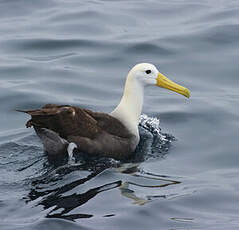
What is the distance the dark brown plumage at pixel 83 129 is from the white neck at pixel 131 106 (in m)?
0.19

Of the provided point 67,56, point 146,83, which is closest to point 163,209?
point 146,83

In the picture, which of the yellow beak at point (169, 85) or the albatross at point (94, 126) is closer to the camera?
the albatross at point (94, 126)

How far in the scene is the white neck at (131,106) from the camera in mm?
10023

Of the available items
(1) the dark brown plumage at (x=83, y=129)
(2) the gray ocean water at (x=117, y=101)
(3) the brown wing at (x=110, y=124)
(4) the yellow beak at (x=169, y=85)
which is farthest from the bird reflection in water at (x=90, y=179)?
(4) the yellow beak at (x=169, y=85)

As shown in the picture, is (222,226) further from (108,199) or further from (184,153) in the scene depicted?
(184,153)

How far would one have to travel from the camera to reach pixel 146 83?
10.3 meters

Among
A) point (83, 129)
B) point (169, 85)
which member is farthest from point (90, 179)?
point (169, 85)

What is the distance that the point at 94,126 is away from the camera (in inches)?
370

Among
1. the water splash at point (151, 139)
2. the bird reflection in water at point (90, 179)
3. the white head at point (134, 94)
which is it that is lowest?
the bird reflection in water at point (90, 179)

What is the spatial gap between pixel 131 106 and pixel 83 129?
3.58 feet

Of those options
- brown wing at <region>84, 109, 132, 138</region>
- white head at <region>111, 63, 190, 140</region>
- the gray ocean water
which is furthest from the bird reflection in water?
white head at <region>111, 63, 190, 140</region>

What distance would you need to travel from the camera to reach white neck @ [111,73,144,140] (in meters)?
10.0

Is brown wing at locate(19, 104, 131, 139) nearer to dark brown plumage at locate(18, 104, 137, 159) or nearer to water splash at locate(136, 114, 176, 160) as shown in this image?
dark brown plumage at locate(18, 104, 137, 159)

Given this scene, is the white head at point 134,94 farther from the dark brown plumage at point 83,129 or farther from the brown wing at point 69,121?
the brown wing at point 69,121
